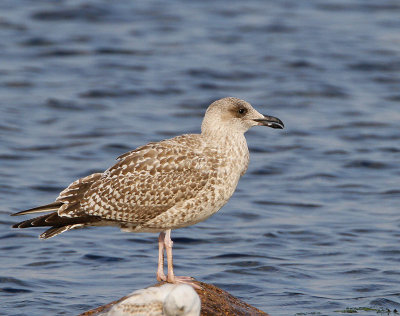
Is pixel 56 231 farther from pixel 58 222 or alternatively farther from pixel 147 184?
pixel 147 184

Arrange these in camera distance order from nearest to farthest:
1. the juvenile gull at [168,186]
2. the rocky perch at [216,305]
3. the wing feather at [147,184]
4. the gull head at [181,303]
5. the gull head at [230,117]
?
the gull head at [181,303], the rocky perch at [216,305], the juvenile gull at [168,186], the wing feather at [147,184], the gull head at [230,117]

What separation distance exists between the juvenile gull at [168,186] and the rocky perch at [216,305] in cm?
36

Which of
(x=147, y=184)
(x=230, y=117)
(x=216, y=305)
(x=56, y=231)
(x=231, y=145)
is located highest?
(x=230, y=117)

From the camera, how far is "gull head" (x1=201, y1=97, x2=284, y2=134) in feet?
33.7

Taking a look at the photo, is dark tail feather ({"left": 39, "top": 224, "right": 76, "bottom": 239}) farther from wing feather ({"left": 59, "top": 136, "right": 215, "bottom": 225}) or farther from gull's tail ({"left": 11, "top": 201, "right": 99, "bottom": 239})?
wing feather ({"left": 59, "top": 136, "right": 215, "bottom": 225})

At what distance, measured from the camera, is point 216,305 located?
30.9ft

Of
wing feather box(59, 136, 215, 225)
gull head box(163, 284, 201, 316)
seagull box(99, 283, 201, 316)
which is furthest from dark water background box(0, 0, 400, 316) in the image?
gull head box(163, 284, 201, 316)

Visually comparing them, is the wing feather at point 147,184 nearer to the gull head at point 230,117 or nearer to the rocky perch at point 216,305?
the gull head at point 230,117

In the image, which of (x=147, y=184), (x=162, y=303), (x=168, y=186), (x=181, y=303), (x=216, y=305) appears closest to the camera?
(x=181, y=303)

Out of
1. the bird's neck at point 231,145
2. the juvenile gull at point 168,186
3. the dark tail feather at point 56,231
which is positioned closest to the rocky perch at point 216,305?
the juvenile gull at point 168,186

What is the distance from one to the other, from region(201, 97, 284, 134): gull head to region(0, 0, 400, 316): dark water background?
89.0 inches

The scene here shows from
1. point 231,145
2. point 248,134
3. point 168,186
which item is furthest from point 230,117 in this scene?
point 248,134

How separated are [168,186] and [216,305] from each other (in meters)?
1.44

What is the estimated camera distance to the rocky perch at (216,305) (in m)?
9.22
